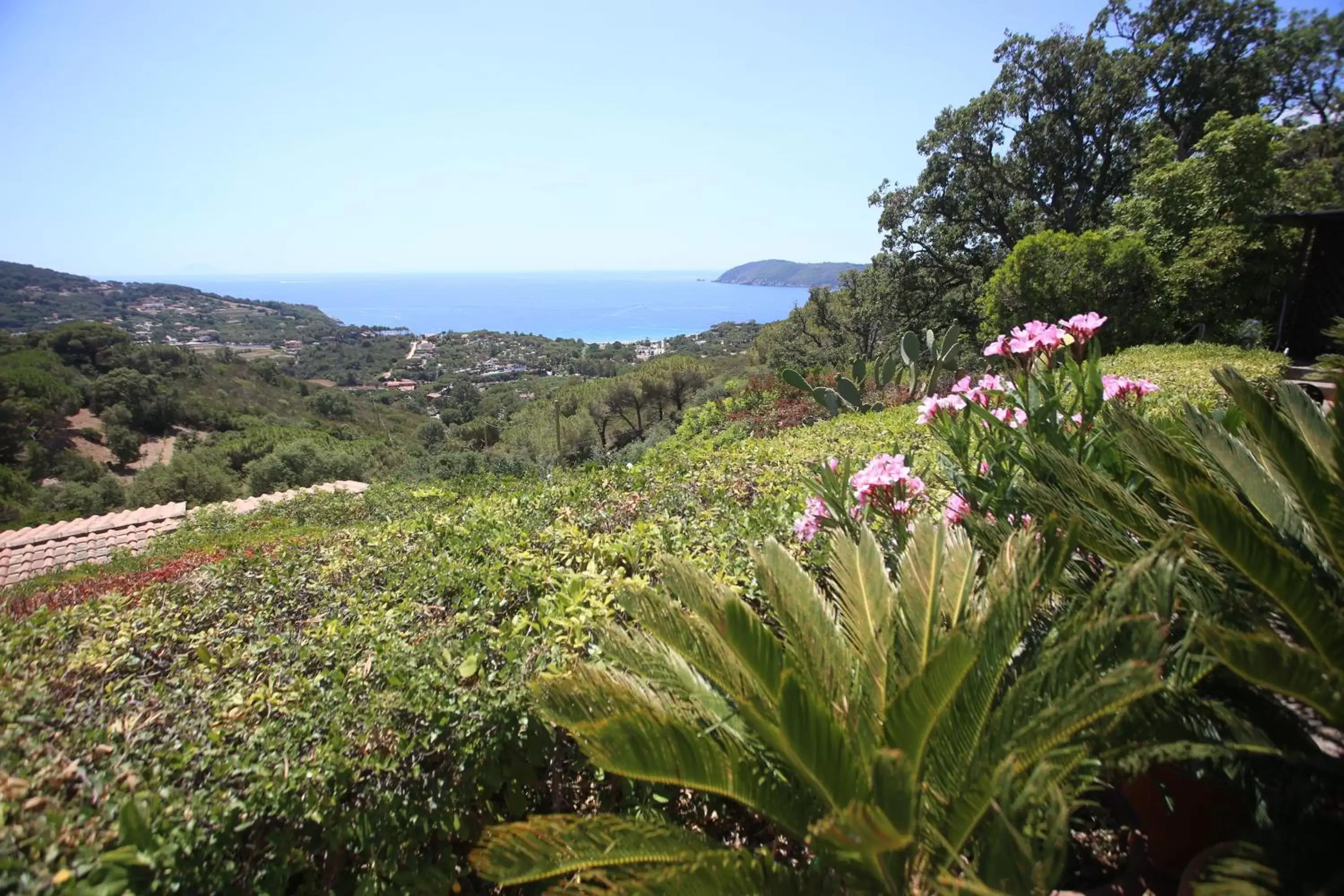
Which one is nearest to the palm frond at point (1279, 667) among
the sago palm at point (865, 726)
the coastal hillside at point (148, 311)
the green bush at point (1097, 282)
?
the sago palm at point (865, 726)

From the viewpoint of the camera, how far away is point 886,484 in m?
2.23

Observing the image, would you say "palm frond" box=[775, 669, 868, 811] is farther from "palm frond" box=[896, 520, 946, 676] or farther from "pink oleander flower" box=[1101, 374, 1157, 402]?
"pink oleander flower" box=[1101, 374, 1157, 402]

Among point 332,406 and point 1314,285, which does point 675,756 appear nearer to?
point 1314,285

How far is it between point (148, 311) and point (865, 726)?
426 ft

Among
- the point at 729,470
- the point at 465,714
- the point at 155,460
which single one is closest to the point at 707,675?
the point at 465,714

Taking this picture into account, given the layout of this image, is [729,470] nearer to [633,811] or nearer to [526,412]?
[633,811]

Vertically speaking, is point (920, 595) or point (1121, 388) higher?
point (1121, 388)

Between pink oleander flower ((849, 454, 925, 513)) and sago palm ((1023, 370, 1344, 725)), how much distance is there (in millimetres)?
436

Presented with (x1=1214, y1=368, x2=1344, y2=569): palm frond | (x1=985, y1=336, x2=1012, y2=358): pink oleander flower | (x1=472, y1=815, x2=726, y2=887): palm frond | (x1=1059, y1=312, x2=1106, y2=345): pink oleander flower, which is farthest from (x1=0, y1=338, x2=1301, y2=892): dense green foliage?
(x1=1214, y1=368, x2=1344, y2=569): palm frond

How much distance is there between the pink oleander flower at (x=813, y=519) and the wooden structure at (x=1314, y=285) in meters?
10.7

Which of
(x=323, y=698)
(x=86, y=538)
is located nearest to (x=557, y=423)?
(x=86, y=538)

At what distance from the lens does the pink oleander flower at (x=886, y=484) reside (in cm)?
223

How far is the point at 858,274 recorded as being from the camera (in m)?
24.7

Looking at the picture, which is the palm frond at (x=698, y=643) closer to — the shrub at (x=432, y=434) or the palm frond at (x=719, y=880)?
the palm frond at (x=719, y=880)
